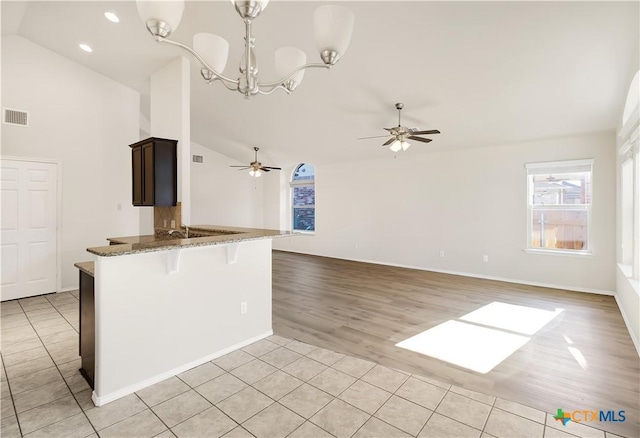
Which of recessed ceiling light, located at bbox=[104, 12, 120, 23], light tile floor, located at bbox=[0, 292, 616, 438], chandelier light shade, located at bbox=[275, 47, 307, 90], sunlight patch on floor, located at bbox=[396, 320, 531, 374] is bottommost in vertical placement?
light tile floor, located at bbox=[0, 292, 616, 438]

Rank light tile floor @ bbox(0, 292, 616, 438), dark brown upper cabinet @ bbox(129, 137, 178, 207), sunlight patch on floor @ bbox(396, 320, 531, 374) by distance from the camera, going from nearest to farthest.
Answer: light tile floor @ bbox(0, 292, 616, 438)
sunlight patch on floor @ bbox(396, 320, 531, 374)
dark brown upper cabinet @ bbox(129, 137, 178, 207)

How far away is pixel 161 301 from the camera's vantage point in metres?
2.45

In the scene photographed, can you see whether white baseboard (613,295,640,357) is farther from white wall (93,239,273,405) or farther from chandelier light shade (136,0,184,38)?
chandelier light shade (136,0,184,38)

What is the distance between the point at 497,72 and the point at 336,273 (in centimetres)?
434

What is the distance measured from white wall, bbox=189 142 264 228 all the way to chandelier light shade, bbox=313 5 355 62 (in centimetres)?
770

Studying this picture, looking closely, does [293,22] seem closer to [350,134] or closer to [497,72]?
[497,72]

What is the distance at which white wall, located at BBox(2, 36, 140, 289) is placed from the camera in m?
4.55

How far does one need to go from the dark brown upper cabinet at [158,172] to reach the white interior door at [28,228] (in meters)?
1.61

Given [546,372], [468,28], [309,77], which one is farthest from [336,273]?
[468,28]

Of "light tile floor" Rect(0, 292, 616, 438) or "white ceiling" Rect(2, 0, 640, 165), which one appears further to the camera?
"white ceiling" Rect(2, 0, 640, 165)

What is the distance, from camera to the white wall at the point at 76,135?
455cm

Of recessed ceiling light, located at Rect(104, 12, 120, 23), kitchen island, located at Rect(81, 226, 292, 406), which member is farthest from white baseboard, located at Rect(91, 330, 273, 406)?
recessed ceiling light, located at Rect(104, 12, 120, 23)

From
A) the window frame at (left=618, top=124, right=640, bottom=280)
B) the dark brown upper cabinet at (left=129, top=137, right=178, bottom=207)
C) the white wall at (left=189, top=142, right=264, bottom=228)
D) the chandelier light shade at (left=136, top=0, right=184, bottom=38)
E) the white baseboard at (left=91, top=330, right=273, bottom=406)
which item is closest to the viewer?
the chandelier light shade at (left=136, top=0, right=184, bottom=38)

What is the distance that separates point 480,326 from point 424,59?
122 inches
